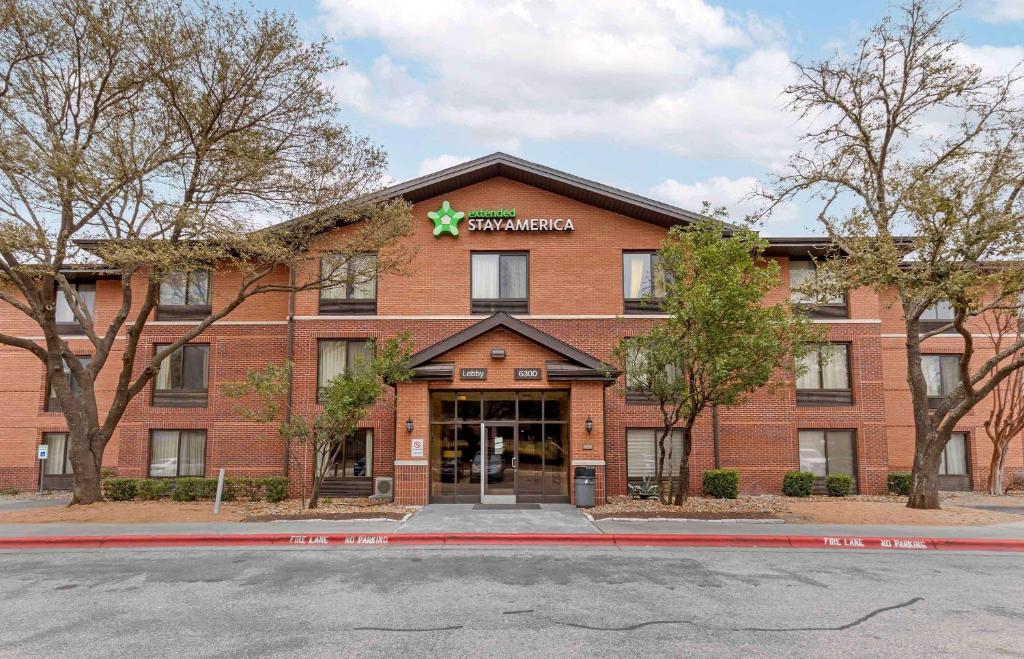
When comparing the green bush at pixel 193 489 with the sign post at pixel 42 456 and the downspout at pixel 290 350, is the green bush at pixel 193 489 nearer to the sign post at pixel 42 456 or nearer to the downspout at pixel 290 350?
the downspout at pixel 290 350

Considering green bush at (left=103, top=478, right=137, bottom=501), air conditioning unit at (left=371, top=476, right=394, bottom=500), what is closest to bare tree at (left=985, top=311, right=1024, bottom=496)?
air conditioning unit at (left=371, top=476, right=394, bottom=500)

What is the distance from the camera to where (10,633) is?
727cm

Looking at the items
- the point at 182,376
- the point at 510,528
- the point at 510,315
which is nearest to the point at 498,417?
the point at 510,315

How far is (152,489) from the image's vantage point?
20.5 metres

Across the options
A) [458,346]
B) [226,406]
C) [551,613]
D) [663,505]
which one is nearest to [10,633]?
[551,613]

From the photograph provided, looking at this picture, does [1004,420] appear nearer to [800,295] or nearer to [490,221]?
[800,295]

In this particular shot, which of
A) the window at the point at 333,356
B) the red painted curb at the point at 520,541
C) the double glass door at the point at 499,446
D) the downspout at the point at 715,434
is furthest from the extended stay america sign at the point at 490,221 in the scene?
the red painted curb at the point at 520,541

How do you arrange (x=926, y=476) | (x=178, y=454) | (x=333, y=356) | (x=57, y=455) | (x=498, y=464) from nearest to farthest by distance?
(x=926, y=476) → (x=498, y=464) → (x=333, y=356) → (x=178, y=454) → (x=57, y=455)

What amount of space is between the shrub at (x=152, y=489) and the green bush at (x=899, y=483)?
23492mm

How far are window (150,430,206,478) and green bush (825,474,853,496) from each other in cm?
2083

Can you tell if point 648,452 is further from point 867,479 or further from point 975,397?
point 975,397

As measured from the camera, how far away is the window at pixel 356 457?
2125cm

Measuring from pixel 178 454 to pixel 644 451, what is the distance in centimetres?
Result: 1583

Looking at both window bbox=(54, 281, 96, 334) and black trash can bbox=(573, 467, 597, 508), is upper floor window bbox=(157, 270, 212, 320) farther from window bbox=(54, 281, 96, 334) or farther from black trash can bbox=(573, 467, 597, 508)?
black trash can bbox=(573, 467, 597, 508)
